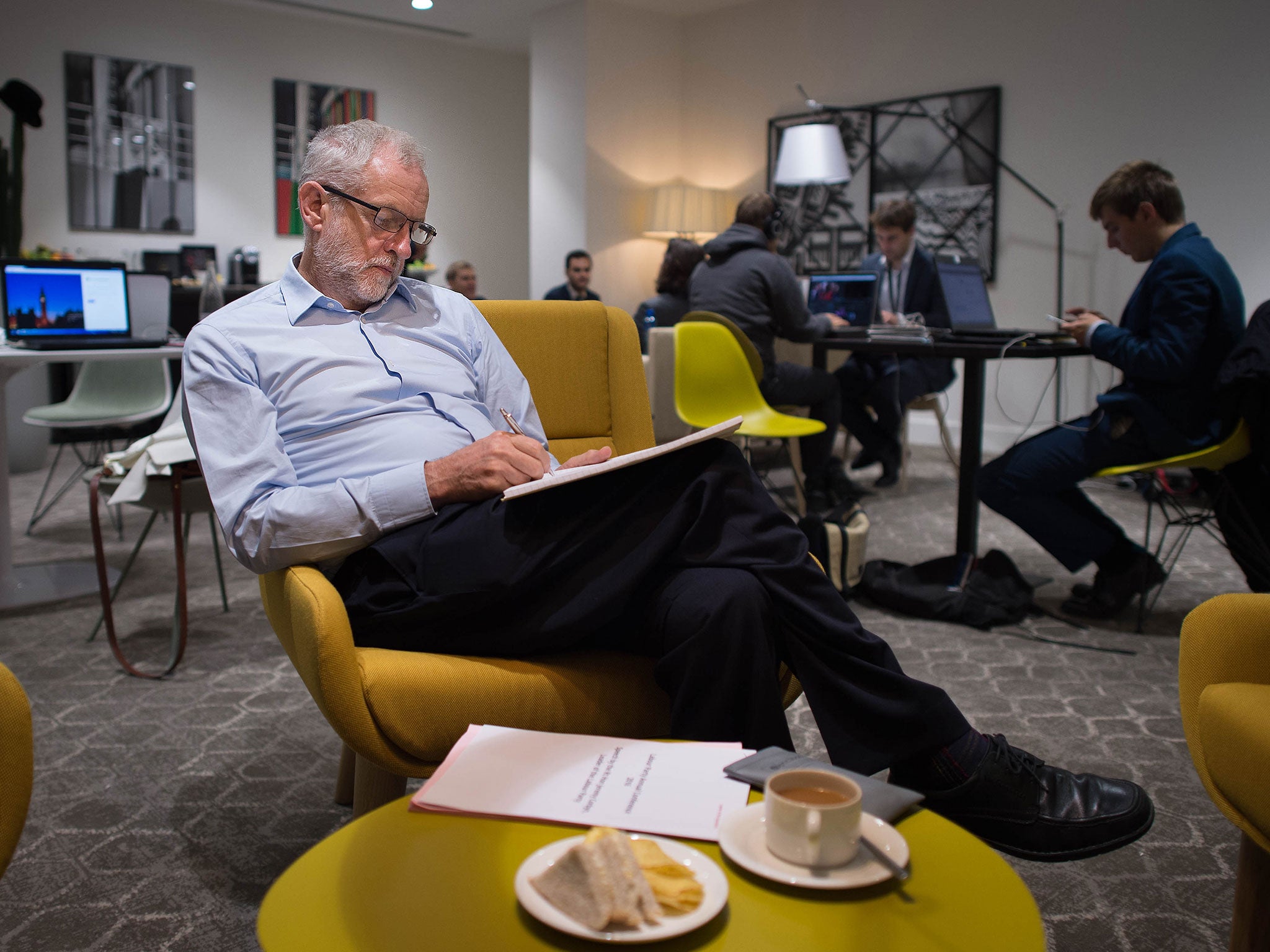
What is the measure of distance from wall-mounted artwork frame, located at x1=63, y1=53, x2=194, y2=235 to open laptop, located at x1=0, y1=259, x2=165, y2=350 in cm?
356

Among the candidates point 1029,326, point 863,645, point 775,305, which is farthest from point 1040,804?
point 1029,326

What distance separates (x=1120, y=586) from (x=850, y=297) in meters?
2.05

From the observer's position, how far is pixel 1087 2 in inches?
217

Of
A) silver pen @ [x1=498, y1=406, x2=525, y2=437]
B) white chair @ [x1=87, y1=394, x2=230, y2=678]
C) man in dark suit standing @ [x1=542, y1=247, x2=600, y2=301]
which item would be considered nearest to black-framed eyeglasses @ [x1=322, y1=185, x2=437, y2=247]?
silver pen @ [x1=498, y1=406, x2=525, y2=437]

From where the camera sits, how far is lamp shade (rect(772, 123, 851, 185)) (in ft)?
19.9

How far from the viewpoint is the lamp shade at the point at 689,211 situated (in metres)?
7.32

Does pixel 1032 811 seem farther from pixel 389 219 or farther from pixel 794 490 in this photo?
pixel 794 490

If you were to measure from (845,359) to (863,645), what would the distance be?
4.05 metres

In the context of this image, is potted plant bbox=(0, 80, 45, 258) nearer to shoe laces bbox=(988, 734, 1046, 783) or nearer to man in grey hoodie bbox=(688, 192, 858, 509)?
man in grey hoodie bbox=(688, 192, 858, 509)

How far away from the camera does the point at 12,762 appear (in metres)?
1.01

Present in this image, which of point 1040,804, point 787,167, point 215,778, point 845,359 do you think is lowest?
point 215,778

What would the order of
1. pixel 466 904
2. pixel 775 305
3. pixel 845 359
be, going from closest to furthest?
1. pixel 466 904
2. pixel 775 305
3. pixel 845 359

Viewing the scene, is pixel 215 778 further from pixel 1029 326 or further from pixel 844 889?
pixel 1029 326

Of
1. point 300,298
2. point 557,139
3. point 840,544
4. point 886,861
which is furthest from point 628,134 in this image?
point 886,861
